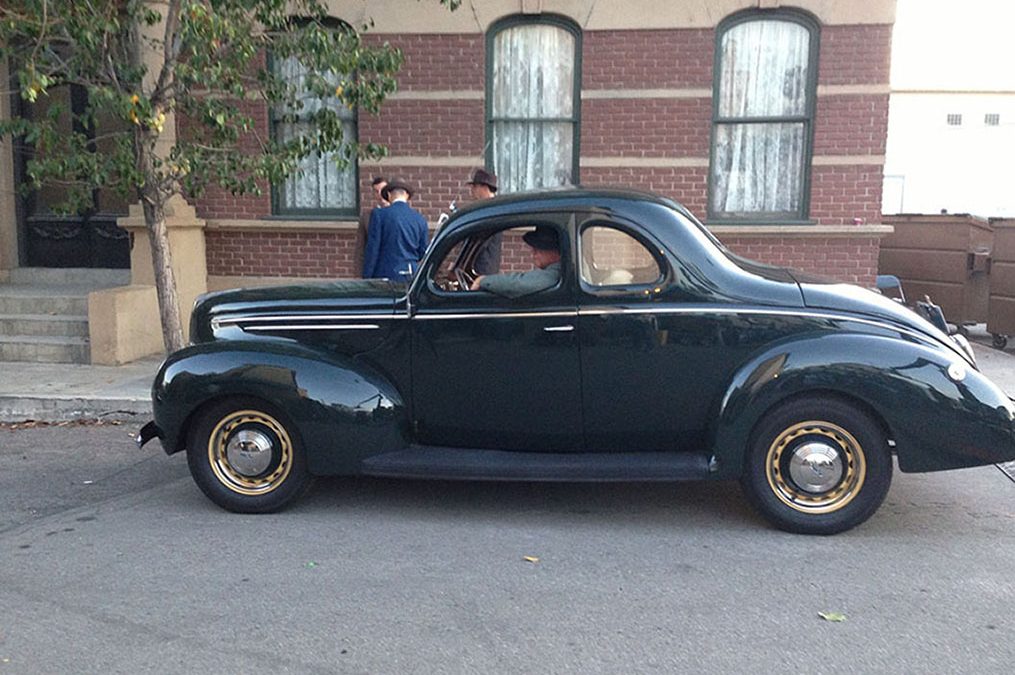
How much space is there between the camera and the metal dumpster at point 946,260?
1112cm

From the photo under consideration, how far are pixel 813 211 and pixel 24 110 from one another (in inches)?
380

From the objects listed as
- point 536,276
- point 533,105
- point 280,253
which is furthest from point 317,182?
point 536,276

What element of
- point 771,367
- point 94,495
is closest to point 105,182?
point 94,495

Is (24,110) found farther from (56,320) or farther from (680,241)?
(680,241)

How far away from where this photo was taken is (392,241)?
24.2ft

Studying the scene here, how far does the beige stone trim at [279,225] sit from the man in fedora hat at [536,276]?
18.0ft

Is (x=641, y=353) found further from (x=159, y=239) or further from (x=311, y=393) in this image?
(x=159, y=239)

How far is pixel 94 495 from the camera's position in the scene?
17.8 ft

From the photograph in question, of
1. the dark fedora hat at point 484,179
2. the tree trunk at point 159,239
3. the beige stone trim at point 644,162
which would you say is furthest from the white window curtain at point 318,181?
the dark fedora hat at point 484,179

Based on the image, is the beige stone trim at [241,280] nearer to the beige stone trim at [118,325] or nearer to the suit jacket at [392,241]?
the beige stone trim at [118,325]

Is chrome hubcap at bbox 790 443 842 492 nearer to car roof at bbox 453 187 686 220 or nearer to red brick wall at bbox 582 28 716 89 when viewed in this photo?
car roof at bbox 453 187 686 220

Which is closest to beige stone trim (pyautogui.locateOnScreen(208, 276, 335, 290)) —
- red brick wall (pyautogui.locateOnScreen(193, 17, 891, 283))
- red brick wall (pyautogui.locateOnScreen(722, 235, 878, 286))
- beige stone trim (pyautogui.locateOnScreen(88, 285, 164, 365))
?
beige stone trim (pyautogui.locateOnScreen(88, 285, 164, 365))

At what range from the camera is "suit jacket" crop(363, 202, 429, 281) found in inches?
290

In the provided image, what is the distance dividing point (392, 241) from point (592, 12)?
3.93m
